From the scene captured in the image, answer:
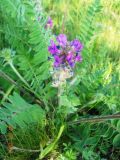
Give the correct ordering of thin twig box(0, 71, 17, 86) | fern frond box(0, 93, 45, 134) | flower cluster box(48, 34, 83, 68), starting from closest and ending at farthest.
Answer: flower cluster box(48, 34, 83, 68) < fern frond box(0, 93, 45, 134) < thin twig box(0, 71, 17, 86)

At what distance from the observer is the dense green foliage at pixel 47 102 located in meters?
1.86

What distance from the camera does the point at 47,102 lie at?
2.01m

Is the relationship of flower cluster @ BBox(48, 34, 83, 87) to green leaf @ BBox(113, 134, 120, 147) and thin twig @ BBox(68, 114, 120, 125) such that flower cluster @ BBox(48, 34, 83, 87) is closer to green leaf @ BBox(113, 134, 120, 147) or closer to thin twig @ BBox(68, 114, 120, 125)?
thin twig @ BBox(68, 114, 120, 125)

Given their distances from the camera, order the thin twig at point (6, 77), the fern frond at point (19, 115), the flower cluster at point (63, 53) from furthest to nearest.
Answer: the thin twig at point (6, 77) < the fern frond at point (19, 115) < the flower cluster at point (63, 53)

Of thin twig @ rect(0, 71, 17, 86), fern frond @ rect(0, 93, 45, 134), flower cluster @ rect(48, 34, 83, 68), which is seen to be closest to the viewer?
flower cluster @ rect(48, 34, 83, 68)

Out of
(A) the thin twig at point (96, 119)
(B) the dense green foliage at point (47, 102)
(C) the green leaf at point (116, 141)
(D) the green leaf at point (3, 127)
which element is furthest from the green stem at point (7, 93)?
(C) the green leaf at point (116, 141)

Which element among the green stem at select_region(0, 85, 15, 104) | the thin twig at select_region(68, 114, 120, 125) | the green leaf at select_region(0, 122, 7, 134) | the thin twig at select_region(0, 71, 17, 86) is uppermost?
the thin twig at select_region(0, 71, 17, 86)

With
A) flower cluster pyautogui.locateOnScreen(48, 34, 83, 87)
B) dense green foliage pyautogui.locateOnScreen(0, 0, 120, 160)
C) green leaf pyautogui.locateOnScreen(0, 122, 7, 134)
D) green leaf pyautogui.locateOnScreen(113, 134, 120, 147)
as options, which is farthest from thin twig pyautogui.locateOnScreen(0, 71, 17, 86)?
green leaf pyautogui.locateOnScreen(113, 134, 120, 147)

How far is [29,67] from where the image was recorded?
6.56ft

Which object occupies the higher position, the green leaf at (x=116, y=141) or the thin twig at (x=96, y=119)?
the thin twig at (x=96, y=119)

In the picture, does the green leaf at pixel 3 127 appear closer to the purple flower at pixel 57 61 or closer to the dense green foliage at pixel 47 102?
the dense green foliage at pixel 47 102

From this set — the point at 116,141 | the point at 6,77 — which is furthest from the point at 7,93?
the point at 116,141

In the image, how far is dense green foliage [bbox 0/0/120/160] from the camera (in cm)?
186

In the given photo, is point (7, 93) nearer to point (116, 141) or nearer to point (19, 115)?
point (19, 115)
